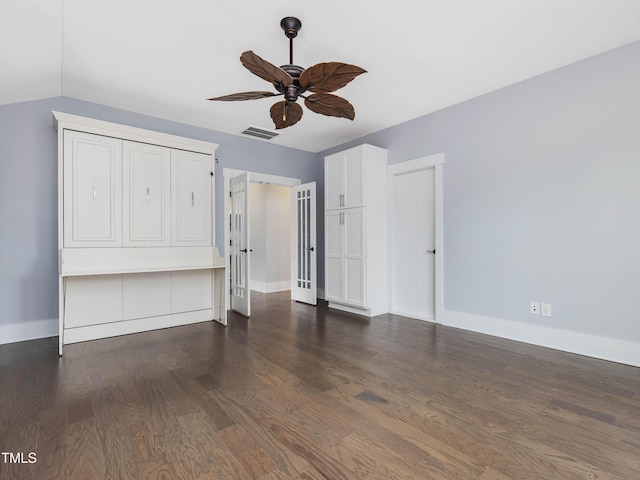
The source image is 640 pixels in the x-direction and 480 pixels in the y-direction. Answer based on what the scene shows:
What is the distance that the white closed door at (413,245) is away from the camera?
14.3ft

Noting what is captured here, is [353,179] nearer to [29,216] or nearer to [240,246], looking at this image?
[240,246]

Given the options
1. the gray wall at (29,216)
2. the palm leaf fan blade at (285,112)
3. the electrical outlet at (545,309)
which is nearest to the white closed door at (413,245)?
the electrical outlet at (545,309)

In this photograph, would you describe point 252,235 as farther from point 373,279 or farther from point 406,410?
point 406,410

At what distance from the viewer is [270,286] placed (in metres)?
6.98

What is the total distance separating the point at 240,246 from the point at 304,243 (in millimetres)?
1359

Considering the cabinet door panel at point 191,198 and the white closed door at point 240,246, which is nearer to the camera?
the cabinet door panel at point 191,198

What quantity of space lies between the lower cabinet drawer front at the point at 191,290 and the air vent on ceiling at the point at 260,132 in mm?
2174

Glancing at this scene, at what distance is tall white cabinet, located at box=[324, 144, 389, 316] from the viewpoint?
4.57 meters

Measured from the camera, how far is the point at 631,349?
275 cm

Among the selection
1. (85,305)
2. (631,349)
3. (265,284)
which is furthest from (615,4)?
(265,284)

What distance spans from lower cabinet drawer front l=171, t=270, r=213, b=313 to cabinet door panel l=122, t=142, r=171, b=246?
0.51 meters

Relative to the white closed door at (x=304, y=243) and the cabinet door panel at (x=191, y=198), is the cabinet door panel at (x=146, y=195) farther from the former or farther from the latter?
the white closed door at (x=304, y=243)

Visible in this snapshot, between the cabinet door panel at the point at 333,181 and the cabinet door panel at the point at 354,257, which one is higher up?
the cabinet door panel at the point at 333,181

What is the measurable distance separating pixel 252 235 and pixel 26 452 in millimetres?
5772
